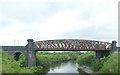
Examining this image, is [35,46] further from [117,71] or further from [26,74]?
[117,71]

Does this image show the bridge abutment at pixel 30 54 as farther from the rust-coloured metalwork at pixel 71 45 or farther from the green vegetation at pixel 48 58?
the green vegetation at pixel 48 58

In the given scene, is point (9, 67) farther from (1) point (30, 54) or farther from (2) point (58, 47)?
(2) point (58, 47)

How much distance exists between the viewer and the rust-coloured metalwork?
3781 centimetres

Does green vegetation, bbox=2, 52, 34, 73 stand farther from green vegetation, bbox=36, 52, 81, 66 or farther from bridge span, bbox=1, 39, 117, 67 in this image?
green vegetation, bbox=36, 52, 81, 66

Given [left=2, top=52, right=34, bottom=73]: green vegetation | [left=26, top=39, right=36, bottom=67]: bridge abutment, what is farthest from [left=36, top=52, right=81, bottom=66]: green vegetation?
[left=2, top=52, right=34, bottom=73]: green vegetation

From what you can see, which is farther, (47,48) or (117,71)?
(47,48)

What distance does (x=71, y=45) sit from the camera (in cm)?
3838

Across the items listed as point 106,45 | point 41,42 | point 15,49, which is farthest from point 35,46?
point 106,45

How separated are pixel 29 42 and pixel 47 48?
5.97 meters

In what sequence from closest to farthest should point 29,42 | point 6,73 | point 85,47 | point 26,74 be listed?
point 6,73 → point 26,74 → point 29,42 → point 85,47

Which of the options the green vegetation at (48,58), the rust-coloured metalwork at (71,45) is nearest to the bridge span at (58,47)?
the rust-coloured metalwork at (71,45)

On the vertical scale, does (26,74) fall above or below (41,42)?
below

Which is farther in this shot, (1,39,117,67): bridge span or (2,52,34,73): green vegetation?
(1,39,117,67): bridge span

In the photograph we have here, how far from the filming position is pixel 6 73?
55.3 feet
